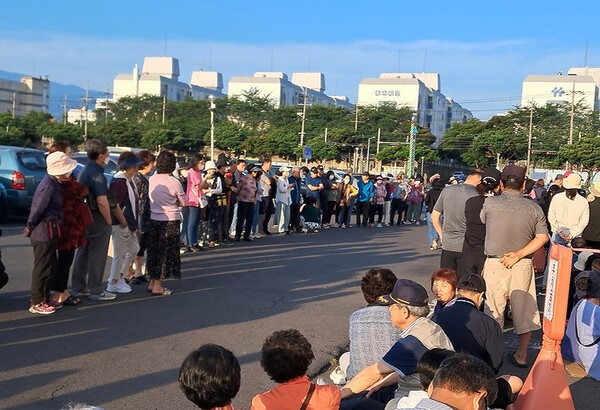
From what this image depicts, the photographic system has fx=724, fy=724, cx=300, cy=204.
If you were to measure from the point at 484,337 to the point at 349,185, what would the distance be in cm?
1721

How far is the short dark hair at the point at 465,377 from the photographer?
3461 mm

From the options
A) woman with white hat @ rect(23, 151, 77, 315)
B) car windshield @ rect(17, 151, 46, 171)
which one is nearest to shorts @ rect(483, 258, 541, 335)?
woman with white hat @ rect(23, 151, 77, 315)

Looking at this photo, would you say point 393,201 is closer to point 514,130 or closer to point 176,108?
point 514,130

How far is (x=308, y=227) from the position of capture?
20422mm

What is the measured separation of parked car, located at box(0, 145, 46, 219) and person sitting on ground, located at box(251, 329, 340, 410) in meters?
14.2

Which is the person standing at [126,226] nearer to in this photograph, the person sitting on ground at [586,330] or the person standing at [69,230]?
the person standing at [69,230]

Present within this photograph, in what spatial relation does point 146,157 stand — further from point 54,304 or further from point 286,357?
point 286,357

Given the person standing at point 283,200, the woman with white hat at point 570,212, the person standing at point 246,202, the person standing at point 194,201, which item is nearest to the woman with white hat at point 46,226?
the person standing at point 194,201

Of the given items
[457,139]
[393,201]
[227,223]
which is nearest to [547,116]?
[457,139]

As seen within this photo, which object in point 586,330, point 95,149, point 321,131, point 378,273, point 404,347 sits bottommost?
point 586,330

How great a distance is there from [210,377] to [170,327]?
494 centimetres

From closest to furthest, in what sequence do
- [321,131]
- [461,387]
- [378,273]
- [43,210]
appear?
1. [461,387]
2. [378,273]
3. [43,210]
4. [321,131]

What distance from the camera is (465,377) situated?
3.47 meters

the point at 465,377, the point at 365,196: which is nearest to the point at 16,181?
the point at 365,196
